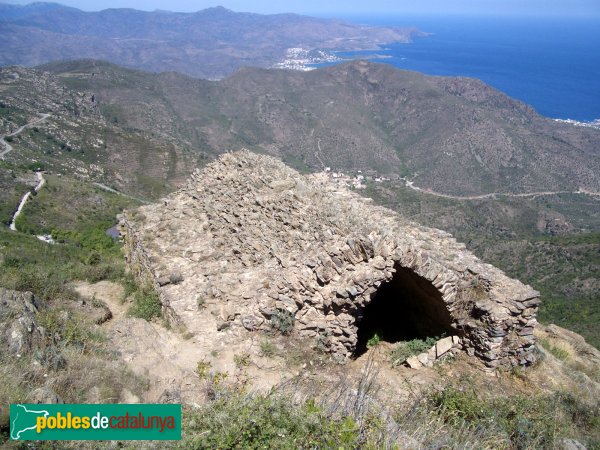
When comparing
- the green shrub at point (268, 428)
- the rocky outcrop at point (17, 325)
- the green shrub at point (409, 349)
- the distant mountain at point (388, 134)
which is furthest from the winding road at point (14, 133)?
Result: the green shrub at point (268, 428)

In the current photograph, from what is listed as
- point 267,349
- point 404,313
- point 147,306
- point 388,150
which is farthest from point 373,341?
point 388,150

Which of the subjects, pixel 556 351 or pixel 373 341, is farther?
pixel 556 351

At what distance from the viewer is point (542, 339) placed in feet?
40.0

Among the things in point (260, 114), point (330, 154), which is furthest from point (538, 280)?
point (260, 114)

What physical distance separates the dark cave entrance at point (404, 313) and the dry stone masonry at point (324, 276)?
0.04 m

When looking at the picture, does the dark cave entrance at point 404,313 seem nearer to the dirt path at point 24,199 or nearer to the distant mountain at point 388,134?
the dirt path at point 24,199

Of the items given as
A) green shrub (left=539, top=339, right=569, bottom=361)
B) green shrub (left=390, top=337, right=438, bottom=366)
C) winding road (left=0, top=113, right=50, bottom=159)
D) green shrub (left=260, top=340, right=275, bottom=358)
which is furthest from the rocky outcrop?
winding road (left=0, top=113, right=50, bottom=159)

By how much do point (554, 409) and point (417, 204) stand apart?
87236mm

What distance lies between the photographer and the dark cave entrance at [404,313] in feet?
30.3

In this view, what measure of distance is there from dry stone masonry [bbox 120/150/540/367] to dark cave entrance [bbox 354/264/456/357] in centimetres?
4

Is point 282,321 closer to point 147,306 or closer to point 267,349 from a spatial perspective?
point 267,349

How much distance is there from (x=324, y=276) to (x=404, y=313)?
3494mm

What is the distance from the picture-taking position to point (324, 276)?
8.75m

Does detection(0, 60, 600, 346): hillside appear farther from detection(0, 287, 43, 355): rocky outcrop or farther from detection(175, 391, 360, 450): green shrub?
detection(0, 287, 43, 355): rocky outcrop
